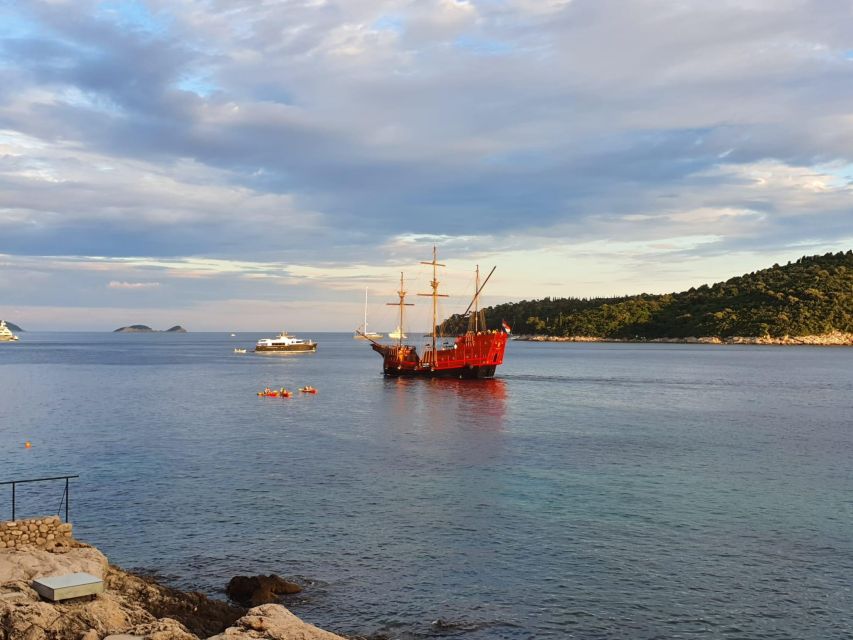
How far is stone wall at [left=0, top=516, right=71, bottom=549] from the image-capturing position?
2266cm

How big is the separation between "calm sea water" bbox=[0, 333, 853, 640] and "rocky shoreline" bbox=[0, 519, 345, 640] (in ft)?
10.4

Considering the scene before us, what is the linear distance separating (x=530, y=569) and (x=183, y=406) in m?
62.9

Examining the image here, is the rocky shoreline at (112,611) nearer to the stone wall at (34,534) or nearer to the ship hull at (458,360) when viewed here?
the stone wall at (34,534)

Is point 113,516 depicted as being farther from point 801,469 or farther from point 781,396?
point 781,396

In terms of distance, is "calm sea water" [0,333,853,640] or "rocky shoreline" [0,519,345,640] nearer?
"rocky shoreline" [0,519,345,640]

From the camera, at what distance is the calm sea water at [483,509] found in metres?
23.1

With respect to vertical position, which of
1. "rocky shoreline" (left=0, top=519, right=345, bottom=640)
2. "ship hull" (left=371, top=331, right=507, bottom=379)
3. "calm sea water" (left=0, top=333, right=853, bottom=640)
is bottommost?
"calm sea water" (left=0, top=333, right=853, bottom=640)

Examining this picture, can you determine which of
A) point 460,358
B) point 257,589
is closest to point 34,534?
point 257,589

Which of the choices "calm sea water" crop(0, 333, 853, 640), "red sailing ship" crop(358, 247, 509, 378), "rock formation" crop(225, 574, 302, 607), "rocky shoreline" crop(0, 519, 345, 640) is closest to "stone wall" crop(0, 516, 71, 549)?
"rocky shoreline" crop(0, 519, 345, 640)

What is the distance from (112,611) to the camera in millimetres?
18125

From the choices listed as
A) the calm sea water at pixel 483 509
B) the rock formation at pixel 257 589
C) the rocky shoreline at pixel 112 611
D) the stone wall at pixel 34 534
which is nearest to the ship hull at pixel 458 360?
the calm sea water at pixel 483 509

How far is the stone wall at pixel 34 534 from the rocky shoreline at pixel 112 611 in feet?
0.18

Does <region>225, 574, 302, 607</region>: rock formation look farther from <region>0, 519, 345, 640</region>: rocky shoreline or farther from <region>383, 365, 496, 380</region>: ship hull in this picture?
<region>383, 365, 496, 380</region>: ship hull

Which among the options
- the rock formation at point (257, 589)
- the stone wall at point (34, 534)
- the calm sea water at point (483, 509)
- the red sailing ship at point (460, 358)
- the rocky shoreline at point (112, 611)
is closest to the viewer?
the rocky shoreline at point (112, 611)
